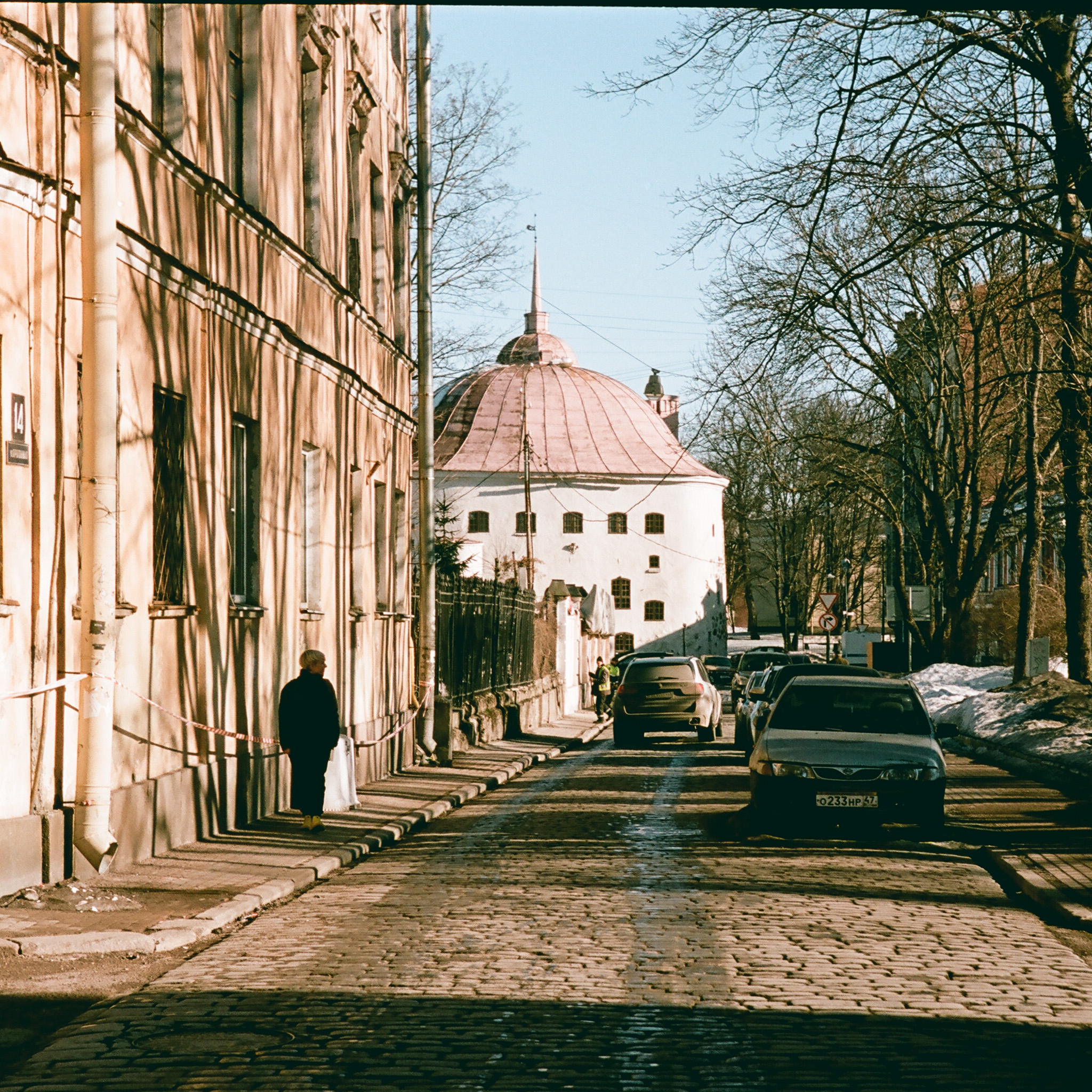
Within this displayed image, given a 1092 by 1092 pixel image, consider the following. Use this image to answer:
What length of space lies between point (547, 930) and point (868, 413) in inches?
1318

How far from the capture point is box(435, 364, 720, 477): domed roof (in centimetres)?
9138

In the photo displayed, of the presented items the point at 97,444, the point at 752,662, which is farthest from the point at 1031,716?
the point at 97,444

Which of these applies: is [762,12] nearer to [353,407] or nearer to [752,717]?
[353,407]

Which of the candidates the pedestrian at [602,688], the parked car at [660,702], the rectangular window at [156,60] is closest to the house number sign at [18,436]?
the rectangular window at [156,60]

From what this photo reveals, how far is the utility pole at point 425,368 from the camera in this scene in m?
23.1

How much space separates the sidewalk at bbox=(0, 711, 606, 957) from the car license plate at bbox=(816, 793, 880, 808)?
387cm

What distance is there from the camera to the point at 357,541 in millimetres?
21859

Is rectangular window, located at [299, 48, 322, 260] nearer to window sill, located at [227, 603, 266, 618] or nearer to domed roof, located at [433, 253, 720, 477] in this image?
window sill, located at [227, 603, 266, 618]

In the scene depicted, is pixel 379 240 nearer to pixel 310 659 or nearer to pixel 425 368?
pixel 425 368

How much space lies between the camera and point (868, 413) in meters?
41.5

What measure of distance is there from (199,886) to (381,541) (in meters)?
12.9

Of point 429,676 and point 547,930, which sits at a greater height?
point 429,676

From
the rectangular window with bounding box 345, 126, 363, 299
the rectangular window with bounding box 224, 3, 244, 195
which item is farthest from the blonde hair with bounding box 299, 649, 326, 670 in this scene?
the rectangular window with bounding box 345, 126, 363, 299

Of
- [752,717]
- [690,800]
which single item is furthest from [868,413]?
[690,800]
